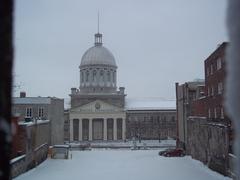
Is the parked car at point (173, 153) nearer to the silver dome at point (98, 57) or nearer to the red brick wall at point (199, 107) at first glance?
the red brick wall at point (199, 107)

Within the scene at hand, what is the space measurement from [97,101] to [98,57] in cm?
1433

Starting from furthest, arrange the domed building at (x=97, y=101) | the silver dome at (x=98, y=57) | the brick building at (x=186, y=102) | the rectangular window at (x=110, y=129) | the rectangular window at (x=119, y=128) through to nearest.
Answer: the silver dome at (x=98, y=57) → the rectangular window at (x=119, y=128) → the rectangular window at (x=110, y=129) → the domed building at (x=97, y=101) → the brick building at (x=186, y=102)

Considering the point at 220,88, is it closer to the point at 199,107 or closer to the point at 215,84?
the point at 215,84

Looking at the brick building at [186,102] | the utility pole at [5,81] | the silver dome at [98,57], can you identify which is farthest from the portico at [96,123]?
the utility pole at [5,81]

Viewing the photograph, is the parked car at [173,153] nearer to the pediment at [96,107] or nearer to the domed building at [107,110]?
the domed building at [107,110]

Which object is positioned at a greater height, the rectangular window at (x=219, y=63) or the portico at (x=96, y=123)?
the rectangular window at (x=219, y=63)

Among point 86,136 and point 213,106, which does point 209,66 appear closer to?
point 213,106

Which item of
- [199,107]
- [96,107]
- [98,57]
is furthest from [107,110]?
[199,107]

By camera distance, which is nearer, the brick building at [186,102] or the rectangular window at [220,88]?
the rectangular window at [220,88]

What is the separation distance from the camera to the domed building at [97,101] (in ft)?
308

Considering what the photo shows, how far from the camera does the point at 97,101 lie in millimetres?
94750

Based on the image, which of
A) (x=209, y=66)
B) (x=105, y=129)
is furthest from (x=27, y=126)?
(x=105, y=129)

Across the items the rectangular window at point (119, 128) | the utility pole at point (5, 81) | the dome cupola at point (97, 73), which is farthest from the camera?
the dome cupola at point (97, 73)

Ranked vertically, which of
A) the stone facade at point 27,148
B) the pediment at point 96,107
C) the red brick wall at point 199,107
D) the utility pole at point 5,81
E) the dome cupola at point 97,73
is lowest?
the stone facade at point 27,148
